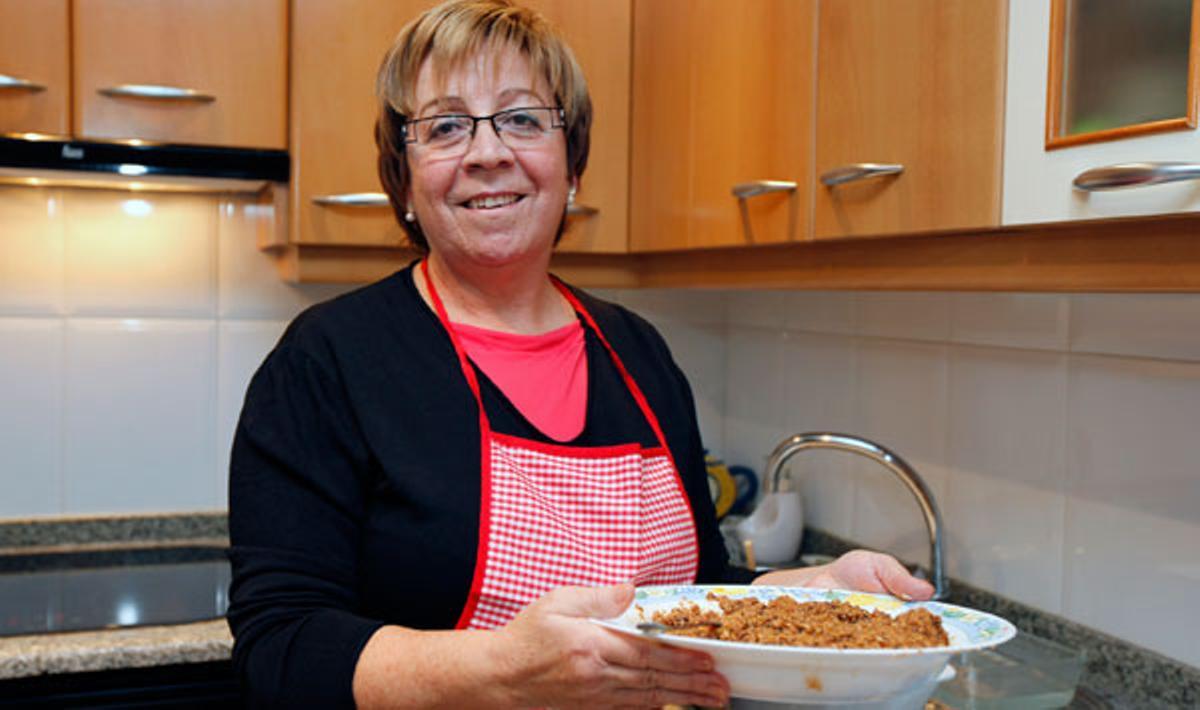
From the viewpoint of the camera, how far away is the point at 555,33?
1271 millimetres

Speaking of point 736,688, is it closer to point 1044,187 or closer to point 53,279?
point 1044,187

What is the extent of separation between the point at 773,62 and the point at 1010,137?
47 cm

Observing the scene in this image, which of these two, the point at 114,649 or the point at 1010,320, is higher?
the point at 1010,320

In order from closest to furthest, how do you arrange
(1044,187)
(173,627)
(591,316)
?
1. (1044,187)
2. (591,316)
3. (173,627)

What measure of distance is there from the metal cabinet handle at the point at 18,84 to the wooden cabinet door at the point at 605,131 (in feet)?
2.59

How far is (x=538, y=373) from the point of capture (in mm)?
1271

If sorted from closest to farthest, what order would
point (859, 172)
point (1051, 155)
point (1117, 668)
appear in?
1. point (1051, 155)
2. point (859, 172)
3. point (1117, 668)

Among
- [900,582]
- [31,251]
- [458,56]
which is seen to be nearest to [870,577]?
[900,582]

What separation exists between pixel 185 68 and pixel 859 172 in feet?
3.42

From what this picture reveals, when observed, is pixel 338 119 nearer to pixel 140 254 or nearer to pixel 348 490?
pixel 140 254

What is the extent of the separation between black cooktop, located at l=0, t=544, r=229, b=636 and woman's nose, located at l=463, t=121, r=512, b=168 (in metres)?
0.88

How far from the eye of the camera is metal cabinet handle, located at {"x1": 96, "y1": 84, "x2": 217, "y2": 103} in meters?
1.71

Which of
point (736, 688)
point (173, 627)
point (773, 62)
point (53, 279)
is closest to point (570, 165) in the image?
point (773, 62)

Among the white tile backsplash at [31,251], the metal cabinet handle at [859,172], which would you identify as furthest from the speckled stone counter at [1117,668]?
the white tile backsplash at [31,251]
